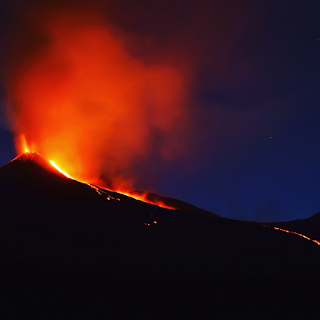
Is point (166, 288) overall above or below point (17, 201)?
below

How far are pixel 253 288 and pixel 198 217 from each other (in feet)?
25.4

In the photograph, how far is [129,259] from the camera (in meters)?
14.0

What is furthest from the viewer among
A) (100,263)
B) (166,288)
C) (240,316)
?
(100,263)

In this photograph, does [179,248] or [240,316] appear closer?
[240,316]

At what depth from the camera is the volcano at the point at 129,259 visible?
11.1m

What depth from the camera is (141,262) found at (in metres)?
14.0

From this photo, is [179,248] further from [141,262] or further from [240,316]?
[240,316]

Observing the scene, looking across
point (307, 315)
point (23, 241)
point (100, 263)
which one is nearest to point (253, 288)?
point (307, 315)

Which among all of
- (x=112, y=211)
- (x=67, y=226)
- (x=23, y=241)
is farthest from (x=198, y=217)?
(x=23, y=241)

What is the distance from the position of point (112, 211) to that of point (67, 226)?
11.0ft

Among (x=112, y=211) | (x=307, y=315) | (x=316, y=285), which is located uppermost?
(x=112, y=211)

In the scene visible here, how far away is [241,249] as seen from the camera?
17156mm

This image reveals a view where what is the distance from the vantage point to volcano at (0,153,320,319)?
36.3 ft

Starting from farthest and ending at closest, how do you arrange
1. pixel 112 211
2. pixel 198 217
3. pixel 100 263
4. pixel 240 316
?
pixel 198 217 → pixel 112 211 → pixel 100 263 → pixel 240 316
